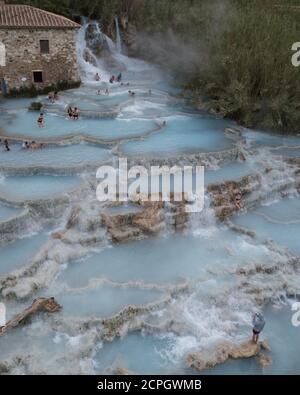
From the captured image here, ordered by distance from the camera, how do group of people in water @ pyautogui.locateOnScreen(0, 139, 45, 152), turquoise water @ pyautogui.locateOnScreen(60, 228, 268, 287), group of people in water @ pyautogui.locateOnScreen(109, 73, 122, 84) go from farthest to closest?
group of people in water @ pyautogui.locateOnScreen(109, 73, 122, 84)
group of people in water @ pyautogui.locateOnScreen(0, 139, 45, 152)
turquoise water @ pyautogui.locateOnScreen(60, 228, 268, 287)

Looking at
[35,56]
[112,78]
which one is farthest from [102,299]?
[112,78]

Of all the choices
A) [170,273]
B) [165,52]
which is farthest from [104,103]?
[170,273]

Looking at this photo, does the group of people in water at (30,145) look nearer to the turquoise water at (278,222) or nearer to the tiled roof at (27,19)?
the turquoise water at (278,222)

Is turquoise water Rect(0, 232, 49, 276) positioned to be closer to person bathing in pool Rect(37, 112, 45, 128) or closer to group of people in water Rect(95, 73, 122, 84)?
person bathing in pool Rect(37, 112, 45, 128)

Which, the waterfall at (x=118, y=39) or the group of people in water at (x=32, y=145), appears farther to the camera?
the waterfall at (x=118, y=39)

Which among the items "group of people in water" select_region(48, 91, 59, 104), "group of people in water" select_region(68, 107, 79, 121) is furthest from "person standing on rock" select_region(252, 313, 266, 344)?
"group of people in water" select_region(48, 91, 59, 104)

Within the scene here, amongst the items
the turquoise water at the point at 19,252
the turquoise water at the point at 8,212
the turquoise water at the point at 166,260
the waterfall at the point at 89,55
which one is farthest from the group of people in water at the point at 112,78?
the turquoise water at the point at 19,252

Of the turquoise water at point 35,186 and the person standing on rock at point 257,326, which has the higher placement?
the turquoise water at point 35,186

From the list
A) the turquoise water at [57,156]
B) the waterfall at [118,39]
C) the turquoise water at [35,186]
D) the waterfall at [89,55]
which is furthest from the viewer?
the waterfall at [118,39]
